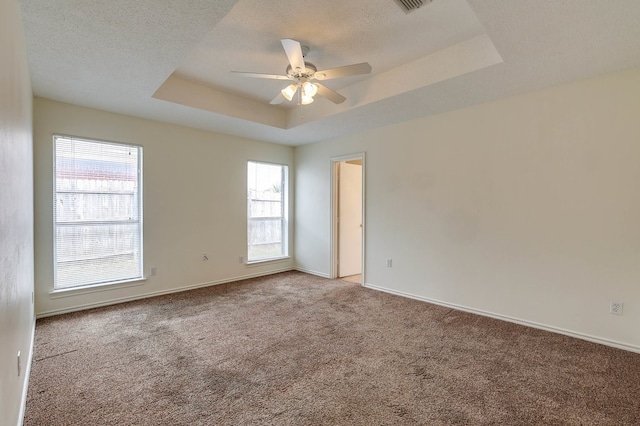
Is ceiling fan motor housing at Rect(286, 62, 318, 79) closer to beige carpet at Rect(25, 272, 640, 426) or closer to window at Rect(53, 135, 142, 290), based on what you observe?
beige carpet at Rect(25, 272, 640, 426)

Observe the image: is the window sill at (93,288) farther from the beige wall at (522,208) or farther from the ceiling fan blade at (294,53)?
the ceiling fan blade at (294,53)

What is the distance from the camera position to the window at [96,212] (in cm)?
359

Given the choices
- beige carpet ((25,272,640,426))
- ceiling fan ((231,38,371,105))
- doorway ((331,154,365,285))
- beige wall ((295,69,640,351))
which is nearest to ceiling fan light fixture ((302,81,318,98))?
ceiling fan ((231,38,371,105))

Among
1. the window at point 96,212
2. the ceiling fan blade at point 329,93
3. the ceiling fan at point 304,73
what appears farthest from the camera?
the window at point 96,212

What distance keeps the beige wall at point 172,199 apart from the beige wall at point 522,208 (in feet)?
7.20

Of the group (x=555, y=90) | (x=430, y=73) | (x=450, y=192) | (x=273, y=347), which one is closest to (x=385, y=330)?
(x=273, y=347)

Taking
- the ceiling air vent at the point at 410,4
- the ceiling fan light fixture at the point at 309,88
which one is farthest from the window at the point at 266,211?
the ceiling air vent at the point at 410,4

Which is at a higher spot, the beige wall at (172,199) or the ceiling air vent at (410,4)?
the ceiling air vent at (410,4)

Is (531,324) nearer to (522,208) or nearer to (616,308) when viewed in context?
(616,308)

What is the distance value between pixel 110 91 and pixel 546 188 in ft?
15.1

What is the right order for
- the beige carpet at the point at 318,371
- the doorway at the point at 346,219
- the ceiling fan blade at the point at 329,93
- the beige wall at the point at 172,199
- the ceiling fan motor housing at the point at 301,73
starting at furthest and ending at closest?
the doorway at the point at 346,219 < the beige wall at the point at 172,199 < the ceiling fan blade at the point at 329,93 < the ceiling fan motor housing at the point at 301,73 < the beige carpet at the point at 318,371

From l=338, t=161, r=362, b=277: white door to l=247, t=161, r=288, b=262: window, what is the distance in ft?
3.78

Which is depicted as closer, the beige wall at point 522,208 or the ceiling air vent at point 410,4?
the ceiling air vent at point 410,4

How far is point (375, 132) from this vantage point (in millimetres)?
4582
